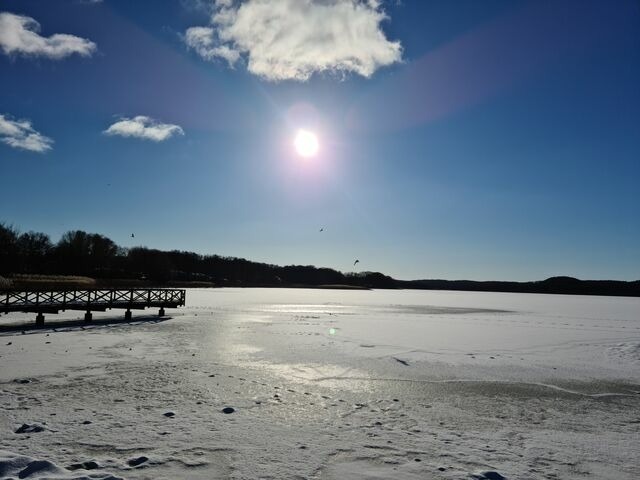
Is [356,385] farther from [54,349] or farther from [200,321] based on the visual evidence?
[200,321]

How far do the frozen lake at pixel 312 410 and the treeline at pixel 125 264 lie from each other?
65418 millimetres

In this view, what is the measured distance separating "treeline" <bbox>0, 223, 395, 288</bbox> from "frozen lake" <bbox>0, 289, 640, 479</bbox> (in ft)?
215

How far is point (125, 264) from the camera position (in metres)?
124

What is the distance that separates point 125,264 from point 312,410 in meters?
125

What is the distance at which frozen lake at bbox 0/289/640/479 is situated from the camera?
689cm

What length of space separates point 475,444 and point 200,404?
5660 millimetres

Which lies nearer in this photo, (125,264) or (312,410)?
(312,410)

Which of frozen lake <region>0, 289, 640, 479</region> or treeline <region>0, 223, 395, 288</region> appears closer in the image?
frozen lake <region>0, 289, 640, 479</region>

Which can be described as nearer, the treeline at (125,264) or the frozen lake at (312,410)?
the frozen lake at (312,410)

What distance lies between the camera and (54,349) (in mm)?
17234

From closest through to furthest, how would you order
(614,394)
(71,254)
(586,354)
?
(614,394) → (586,354) → (71,254)

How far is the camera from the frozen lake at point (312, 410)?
6.89 meters

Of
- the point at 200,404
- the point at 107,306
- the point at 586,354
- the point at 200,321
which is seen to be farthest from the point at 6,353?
the point at 586,354

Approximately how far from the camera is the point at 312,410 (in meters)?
9.85
